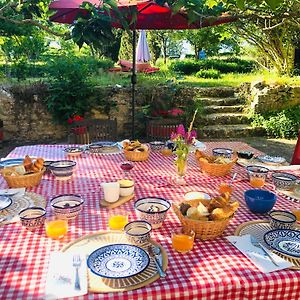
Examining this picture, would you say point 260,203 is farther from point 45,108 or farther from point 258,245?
point 45,108

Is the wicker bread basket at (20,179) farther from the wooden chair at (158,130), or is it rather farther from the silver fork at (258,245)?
the wooden chair at (158,130)

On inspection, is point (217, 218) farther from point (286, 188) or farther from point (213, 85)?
point (213, 85)

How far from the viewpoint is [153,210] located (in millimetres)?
1970

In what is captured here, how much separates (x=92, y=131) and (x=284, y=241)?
2834mm

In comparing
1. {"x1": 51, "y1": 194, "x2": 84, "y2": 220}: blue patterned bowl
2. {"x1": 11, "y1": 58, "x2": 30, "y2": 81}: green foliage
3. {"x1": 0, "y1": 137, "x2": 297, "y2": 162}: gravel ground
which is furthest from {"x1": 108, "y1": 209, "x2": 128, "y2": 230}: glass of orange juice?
{"x1": 11, "y1": 58, "x2": 30, "y2": 81}: green foliage

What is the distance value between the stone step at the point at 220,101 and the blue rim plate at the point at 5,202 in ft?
20.8

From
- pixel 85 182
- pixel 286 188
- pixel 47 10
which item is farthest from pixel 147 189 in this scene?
pixel 47 10

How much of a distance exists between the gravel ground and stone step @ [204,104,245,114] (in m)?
1.04

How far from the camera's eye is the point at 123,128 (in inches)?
276

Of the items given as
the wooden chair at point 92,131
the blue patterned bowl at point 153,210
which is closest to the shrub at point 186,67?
the wooden chair at point 92,131

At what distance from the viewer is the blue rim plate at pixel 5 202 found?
2.04m

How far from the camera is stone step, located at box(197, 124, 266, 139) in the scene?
725 cm

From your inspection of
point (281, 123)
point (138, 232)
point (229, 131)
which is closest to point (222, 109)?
point (229, 131)

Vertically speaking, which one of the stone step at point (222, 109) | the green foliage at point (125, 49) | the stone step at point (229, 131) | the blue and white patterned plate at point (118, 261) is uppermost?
the green foliage at point (125, 49)
